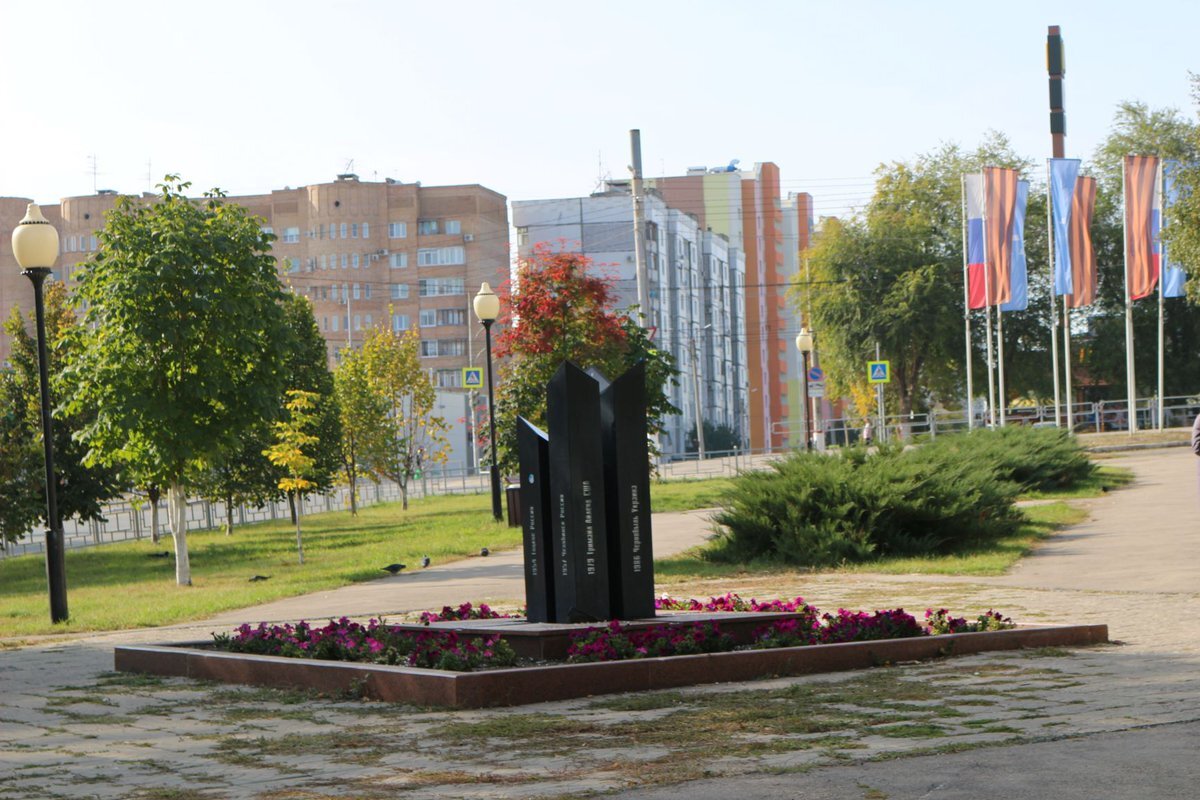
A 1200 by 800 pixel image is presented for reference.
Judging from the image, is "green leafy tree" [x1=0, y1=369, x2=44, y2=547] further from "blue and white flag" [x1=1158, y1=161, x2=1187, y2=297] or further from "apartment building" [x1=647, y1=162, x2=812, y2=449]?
"apartment building" [x1=647, y1=162, x2=812, y2=449]

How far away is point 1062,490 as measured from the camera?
27938mm

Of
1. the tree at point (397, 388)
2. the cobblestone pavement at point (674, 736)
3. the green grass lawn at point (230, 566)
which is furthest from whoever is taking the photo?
the tree at point (397, 388)

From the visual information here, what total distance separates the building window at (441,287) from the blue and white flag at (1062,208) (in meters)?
75.3

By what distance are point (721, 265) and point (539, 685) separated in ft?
347

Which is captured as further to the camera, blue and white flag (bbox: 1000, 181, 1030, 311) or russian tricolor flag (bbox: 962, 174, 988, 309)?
blue and white flag (bbox: 1000, 181, 1030, 311)

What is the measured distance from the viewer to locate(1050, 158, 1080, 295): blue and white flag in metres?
42.5

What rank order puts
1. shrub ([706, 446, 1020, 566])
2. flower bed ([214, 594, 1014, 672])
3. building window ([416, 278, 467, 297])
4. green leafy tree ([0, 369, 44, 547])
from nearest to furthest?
flower bed ([214, 594, 1014, 672]), shrub ([706, 446, 1020, 566]), green leafy tree ([0, 369, 44, 547]), building window ([416, 278, 467, 297])

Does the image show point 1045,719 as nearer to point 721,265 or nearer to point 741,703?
point 741,703

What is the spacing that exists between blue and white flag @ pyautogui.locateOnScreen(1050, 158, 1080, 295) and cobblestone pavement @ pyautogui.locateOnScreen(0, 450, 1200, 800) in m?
33.0

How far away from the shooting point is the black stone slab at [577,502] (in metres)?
10.4

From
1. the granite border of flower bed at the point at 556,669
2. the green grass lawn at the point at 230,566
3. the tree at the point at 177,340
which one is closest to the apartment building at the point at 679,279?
the green grass lawn at the point at 230,566

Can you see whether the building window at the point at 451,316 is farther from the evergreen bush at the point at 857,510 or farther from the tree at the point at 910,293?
the evergreen bush at the point at 857,510

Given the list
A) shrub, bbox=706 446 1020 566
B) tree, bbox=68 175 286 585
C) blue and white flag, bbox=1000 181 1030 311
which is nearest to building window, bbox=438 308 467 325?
blue and white flag, bbox=1000 181 1030 311

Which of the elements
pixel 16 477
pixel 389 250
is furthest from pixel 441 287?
pixel 16 477
